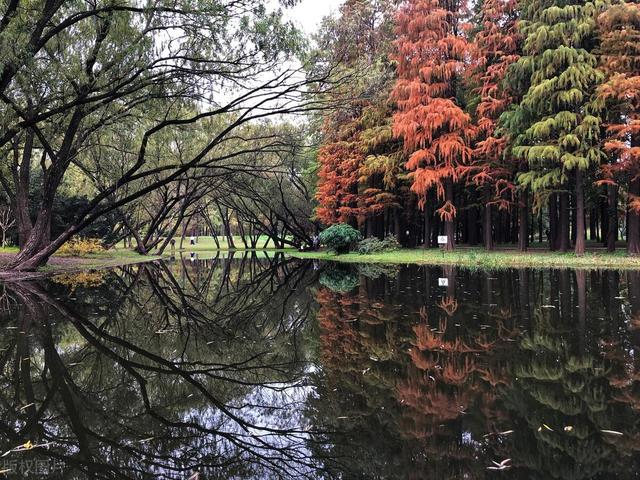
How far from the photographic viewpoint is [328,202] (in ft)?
101

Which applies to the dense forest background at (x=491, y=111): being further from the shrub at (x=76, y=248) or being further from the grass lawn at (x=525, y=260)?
the shrub at (x=76, y=248)

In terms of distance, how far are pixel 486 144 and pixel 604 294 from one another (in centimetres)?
1342

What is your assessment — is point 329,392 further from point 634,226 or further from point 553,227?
→ point 553,227

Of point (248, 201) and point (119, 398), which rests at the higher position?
point (248, 201)

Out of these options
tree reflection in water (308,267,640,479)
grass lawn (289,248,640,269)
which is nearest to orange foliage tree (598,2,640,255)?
grass lawn (289,248,640,269)

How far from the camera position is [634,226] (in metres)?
18.3

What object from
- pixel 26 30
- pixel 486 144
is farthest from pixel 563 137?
pixel 26 30

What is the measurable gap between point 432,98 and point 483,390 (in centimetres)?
2100

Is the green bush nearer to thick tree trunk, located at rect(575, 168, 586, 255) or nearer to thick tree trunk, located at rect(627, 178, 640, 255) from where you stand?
thick tree trunk, located at rect(575, 168, 586, 255)

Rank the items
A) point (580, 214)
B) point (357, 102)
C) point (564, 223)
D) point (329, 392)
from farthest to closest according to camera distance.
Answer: point (564, 223) → point (580, 214) → point (357, 102) → point (329, 392)

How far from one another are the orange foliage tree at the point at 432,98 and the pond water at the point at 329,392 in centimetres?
1418

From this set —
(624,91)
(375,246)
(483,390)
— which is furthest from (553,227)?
(483,390)

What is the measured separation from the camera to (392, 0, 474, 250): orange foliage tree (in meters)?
22.0

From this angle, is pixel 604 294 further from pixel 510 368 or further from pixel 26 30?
pixel 26 30
